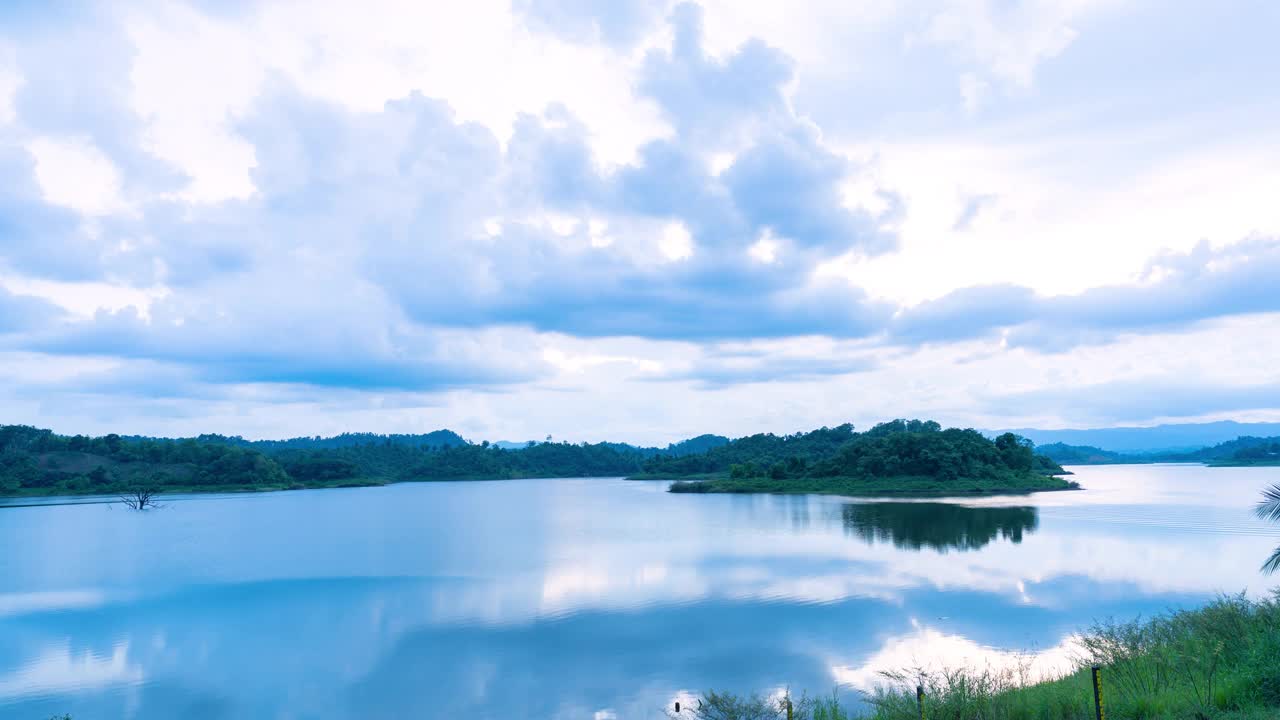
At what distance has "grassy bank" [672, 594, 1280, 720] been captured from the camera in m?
9.02

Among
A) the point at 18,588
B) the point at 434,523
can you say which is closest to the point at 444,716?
the point at 18,588

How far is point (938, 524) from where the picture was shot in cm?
4441

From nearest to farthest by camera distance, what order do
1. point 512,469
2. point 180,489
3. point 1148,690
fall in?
1. point 1148,690
2. point 180,489
3. point 512,469

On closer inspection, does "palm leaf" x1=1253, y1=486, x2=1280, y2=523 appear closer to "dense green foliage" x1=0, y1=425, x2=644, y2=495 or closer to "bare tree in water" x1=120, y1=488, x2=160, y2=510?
"bare tree in water" x1=120, y1=488, x2=160, y2=510

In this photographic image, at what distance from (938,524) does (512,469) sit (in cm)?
12549

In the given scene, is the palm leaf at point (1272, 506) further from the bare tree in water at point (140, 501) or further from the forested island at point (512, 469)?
the bare tree in water at point (140, 501)

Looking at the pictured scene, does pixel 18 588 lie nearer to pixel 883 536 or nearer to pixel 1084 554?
pixel 883 536

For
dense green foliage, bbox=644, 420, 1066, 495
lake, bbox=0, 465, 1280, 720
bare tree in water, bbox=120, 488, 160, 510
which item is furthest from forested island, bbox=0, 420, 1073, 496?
lake, bbox=0, 465, 1280, 720

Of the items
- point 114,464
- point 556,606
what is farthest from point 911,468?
point 114,464

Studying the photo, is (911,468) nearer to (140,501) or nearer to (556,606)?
(556,606)

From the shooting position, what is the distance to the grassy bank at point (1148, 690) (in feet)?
29.6

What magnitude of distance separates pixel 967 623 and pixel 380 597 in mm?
17871

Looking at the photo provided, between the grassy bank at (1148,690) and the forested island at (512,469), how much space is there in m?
64.4

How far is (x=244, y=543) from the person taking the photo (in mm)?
42750
